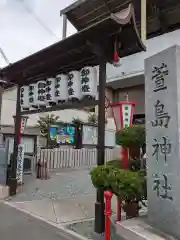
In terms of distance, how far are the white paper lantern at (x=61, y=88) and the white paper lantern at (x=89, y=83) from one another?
3.14 feet

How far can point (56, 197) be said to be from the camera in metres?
9.38

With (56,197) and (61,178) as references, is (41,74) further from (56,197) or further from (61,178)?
(61,178)

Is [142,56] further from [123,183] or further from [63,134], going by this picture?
[123,183]

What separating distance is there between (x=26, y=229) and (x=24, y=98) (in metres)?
5.06

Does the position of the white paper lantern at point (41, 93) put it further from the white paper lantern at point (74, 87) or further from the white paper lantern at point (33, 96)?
the white paper lantern at point (74, 87)

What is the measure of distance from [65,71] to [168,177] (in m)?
4.97

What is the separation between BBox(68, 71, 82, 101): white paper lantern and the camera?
7184mm

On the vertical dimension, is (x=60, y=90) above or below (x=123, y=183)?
above

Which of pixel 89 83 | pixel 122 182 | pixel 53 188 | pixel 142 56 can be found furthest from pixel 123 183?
pixel 142 56

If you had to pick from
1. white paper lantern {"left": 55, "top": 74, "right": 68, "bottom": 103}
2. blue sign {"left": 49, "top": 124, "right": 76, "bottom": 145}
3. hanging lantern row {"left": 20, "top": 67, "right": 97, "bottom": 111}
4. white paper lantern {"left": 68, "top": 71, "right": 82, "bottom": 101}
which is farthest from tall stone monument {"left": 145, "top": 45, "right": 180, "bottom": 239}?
blue sign {"left": 49, "top": 124, "right": 76, "bottom": 145}

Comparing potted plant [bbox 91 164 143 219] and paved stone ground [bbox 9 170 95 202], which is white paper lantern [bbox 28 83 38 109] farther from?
potted plant [bbox 91 164 143 219]

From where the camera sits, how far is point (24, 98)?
9688 millimetres

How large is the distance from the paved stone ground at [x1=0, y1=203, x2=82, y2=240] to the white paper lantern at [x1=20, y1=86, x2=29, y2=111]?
395 cm

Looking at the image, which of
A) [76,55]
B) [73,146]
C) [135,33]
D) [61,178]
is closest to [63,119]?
[73,146]
